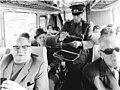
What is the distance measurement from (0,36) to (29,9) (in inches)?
25.3

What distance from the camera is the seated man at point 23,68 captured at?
1.41 metres

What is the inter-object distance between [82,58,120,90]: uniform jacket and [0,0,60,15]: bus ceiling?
4.22ft

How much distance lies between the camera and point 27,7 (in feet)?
7.41

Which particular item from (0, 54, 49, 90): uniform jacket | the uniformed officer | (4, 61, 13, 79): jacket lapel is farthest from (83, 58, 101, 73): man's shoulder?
(4, 61, 13, 79): jacket lapel

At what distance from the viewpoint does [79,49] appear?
193 cm

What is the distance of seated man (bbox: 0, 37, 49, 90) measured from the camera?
4.61 feet

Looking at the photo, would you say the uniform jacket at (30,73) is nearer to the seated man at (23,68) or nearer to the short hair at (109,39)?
the seated man at (23,68)

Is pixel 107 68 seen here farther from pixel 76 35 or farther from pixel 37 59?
pixel 76 35

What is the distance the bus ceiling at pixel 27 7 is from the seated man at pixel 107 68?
50.7 inches

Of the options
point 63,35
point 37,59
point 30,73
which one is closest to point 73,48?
point 63,35

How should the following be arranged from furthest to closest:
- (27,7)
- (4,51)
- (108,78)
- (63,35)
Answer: (27,7) < (63,35) < (4,51) < (108,78)

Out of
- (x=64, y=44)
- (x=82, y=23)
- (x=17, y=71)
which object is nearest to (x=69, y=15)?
(x=82, y=23)

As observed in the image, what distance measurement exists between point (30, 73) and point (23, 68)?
74mm

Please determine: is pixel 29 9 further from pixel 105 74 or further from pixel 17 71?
pixel 105 74
